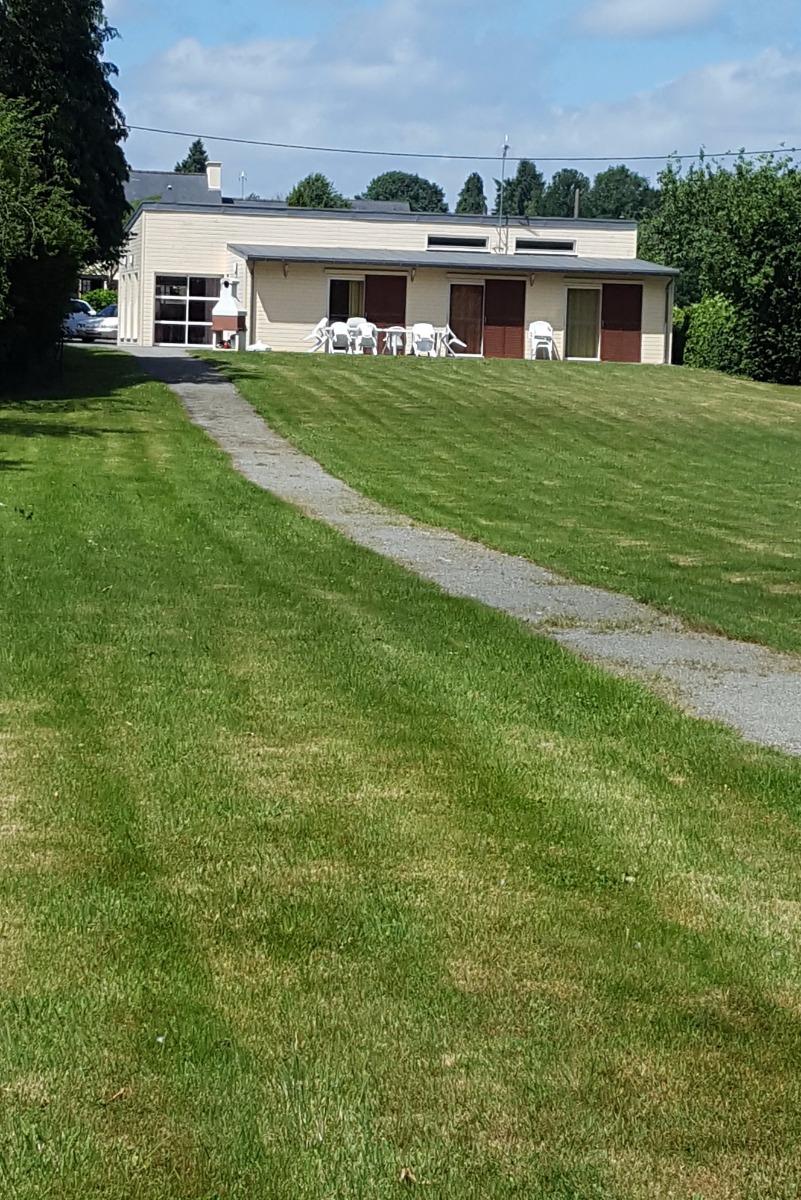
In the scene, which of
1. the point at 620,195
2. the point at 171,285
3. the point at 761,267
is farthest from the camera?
the point at 620,195

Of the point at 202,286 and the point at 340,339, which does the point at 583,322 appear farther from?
the point at 202,286

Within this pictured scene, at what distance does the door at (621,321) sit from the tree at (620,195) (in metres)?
113

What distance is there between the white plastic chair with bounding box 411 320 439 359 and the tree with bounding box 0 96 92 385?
15451mm

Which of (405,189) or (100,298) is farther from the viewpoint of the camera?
(405,189)

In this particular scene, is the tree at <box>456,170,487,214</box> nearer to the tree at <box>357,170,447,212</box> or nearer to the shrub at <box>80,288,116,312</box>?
the tree at <box>357,170,447,212</box>

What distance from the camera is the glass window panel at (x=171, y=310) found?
4506cm

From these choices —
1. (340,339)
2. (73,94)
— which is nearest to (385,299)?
(340,339)

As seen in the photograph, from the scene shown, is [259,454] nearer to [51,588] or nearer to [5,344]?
[5,344]

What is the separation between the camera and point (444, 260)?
43062 millimetres

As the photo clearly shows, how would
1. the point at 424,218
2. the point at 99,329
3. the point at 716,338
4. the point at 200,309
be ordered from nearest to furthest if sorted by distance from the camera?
the point at 716,338, the point at 200,309, the point at 424,218, the point at 99,329

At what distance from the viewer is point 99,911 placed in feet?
16.3

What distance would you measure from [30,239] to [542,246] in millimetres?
27719

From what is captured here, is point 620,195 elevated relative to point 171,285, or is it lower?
elevated

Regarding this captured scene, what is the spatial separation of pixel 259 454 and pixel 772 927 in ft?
55.3
